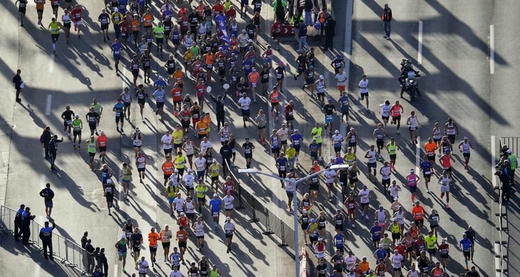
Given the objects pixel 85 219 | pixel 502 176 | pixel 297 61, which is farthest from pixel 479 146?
pixel 85 219

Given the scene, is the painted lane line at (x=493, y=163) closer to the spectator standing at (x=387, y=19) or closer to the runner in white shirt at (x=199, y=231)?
the spectator standing at (x=387, y=19)

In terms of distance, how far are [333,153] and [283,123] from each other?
129 inches

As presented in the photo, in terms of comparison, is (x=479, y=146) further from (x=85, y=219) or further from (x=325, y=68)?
(x=85, y=219)

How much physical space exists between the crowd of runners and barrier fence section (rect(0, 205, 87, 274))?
75.7 inches

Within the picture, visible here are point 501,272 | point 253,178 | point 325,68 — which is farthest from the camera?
point 325,68

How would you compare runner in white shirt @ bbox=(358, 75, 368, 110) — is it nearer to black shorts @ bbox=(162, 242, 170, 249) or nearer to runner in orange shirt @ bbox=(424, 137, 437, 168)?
runner in orange shirt @ bbox=(424, 137, 437, 168)

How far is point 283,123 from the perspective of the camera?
83938mm

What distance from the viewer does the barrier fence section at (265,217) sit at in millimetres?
77750

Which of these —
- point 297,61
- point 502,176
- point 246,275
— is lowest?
point 246,275

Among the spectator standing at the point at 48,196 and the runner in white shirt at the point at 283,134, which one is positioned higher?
the runner in white shirt at the point at 283,134

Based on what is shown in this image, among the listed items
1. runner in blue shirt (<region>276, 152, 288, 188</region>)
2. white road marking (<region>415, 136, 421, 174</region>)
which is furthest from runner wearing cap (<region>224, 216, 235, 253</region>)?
white road marking (<region>415, 136, 421, 174</region>)

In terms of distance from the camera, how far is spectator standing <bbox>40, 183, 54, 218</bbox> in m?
78.1

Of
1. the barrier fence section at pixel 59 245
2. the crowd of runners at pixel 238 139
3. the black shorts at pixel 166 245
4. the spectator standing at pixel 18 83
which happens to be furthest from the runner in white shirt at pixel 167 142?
the spectator standing at pixel 18 83

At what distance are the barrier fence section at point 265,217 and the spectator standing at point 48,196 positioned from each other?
8065mm
